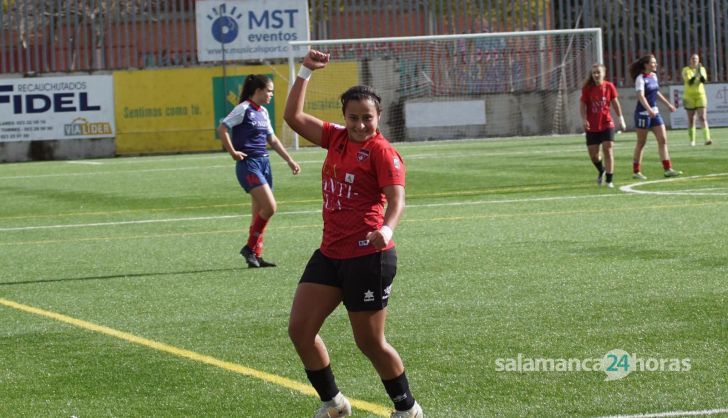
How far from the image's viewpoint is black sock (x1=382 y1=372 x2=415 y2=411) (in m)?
6.27

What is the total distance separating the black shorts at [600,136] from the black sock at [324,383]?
1440 cm

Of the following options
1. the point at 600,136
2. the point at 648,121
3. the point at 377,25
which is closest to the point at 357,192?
the point at 600,136

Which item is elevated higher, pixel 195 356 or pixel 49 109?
pixel 49 109

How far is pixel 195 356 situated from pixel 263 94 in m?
5.23

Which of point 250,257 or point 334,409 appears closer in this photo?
point 334,409

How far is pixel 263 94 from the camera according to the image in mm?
12969

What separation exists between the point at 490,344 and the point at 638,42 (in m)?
39.2

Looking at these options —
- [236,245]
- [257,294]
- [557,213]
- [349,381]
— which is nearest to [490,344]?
[349,381]

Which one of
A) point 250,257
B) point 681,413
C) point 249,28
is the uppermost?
point 249,28

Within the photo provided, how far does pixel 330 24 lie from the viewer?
148 ft

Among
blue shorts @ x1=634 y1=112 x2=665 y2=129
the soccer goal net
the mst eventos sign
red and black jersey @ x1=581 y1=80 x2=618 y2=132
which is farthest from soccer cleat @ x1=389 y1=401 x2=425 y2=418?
the mst eventos sign

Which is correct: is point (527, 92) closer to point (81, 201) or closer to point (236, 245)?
point (81, 201)

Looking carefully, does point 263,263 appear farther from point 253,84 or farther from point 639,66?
point 639,66

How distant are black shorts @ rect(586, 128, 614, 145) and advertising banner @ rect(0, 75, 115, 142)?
22.4m
